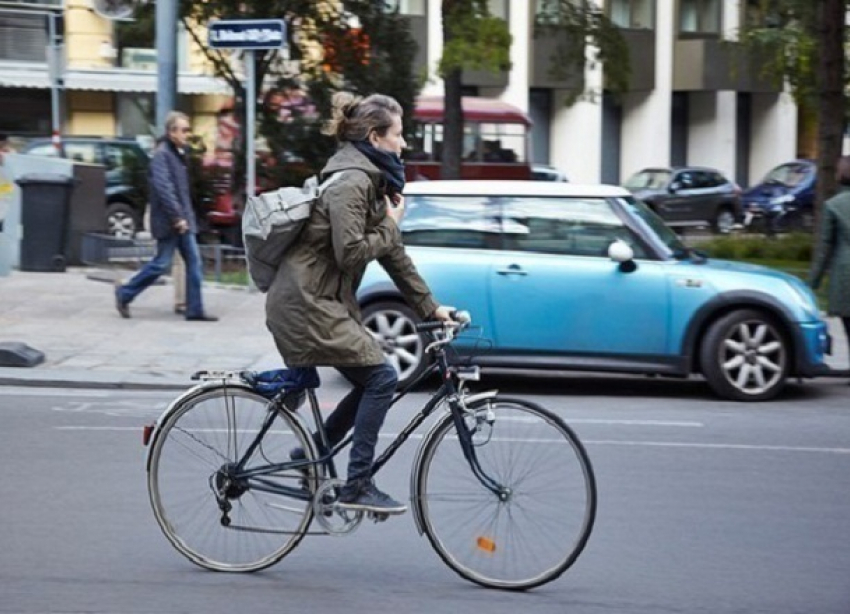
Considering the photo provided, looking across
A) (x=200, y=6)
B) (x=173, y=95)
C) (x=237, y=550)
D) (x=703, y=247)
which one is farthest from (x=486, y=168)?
(x=237, y=550)

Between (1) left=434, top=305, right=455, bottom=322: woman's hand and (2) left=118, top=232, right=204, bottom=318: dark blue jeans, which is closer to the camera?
(1) left=434, top=305, right=455, bottom=322: woman's hand

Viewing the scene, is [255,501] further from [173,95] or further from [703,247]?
[703,247]

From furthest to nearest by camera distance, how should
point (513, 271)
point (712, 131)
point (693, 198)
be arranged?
point (712, 131), point (693, 198), point (513, 271)

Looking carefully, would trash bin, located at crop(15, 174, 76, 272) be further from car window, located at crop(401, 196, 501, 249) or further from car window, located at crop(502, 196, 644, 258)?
car window, located at crop(502, 196, 644, 258)

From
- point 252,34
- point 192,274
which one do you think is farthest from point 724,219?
point 192,274

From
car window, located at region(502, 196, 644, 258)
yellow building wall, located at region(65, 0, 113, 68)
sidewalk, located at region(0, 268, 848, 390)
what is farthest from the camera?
yellow building wall, located at region(65, 0, 113, 68)

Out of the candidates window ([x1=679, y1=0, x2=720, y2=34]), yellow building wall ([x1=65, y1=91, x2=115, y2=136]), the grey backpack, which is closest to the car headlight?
window ([x1=679, y1=0, x2=720, y2=34])

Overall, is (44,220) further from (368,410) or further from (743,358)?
(368,410)

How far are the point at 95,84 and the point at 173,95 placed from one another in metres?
21.6

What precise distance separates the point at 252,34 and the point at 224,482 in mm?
10575

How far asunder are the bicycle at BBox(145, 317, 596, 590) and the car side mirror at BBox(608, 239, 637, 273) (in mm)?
5200

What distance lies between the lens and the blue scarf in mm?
6086

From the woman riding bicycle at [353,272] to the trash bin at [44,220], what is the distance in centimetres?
1252

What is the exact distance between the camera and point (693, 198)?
3856cm
